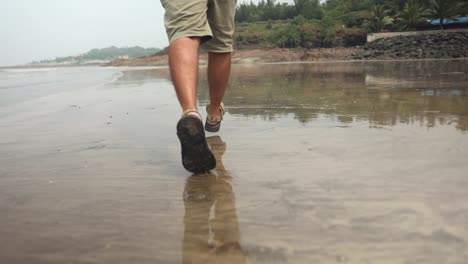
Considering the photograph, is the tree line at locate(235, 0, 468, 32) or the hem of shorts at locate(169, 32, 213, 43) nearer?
the hem of shorts at locate(169, 32, 213, 43)

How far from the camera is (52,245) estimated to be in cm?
93

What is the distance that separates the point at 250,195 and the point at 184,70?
1.73ft

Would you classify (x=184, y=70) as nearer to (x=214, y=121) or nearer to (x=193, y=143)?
(x=193, y=143)

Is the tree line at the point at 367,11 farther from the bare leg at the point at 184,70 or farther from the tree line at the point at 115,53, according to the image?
the tree line at the point at 115,53

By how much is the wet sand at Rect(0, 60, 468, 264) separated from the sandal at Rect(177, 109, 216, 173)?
6cm

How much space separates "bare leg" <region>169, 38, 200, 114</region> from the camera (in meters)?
1.40

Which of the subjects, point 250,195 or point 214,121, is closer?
point 250,195

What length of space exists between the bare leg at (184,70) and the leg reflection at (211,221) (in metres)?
0.28

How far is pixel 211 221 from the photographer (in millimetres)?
1040

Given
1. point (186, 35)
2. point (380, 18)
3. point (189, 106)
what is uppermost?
point (380, 18)

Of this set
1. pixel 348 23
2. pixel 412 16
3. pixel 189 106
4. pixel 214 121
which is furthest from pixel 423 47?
pixel 189 106

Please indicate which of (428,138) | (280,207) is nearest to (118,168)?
(280,207)

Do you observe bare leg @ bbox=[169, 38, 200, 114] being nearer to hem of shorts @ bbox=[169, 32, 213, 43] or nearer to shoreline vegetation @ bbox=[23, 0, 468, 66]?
hem of shorts @ bbox=[169, 32, 213, 43]

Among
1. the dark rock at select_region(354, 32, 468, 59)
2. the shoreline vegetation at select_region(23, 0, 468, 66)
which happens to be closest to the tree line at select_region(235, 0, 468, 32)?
the shoreline vegetation at select_region(23, 0, 468, 66)
